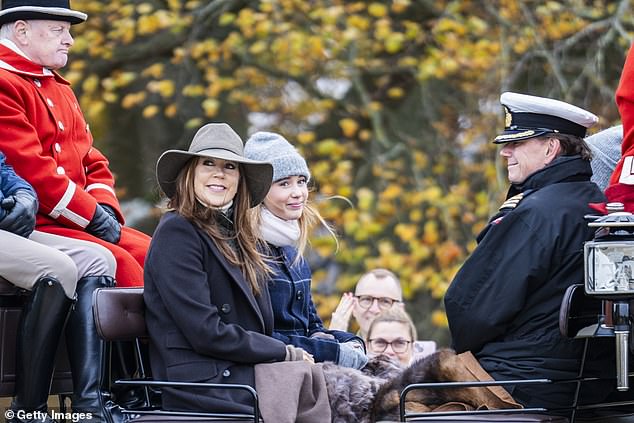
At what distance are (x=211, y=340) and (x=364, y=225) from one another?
771 centimetres

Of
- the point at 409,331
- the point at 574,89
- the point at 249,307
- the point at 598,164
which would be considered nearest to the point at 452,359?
the point at 249,307

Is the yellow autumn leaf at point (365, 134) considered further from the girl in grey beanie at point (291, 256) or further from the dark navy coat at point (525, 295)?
the dark navy coat at point (525, 295)

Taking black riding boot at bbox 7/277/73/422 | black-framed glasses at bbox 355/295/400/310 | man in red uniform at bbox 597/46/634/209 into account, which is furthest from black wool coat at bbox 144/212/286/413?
black-framed glasses at bbox 355/295/400/310

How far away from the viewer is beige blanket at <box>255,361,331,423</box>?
15.3 feet

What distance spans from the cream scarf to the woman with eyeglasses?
174 cm

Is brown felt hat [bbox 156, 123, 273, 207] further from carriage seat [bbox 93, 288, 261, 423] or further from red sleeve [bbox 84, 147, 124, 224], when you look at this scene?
red sleeve [bbox 84, 147, 124, 224]

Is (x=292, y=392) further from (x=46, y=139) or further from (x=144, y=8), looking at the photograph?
(x=144, y=8)

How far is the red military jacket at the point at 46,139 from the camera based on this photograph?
17.7 feet

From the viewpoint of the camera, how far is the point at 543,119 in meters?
5.25

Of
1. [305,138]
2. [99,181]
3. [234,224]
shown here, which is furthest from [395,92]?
[234,224]

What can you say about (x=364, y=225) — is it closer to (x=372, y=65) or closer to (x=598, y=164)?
(x=372, y=65)

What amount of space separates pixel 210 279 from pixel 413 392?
0.91 m

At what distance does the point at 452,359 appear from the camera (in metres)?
4.95

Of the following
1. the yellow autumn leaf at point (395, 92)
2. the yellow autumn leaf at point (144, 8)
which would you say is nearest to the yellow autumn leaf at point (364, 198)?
the yellow autumn leaf at point (395, 92)
